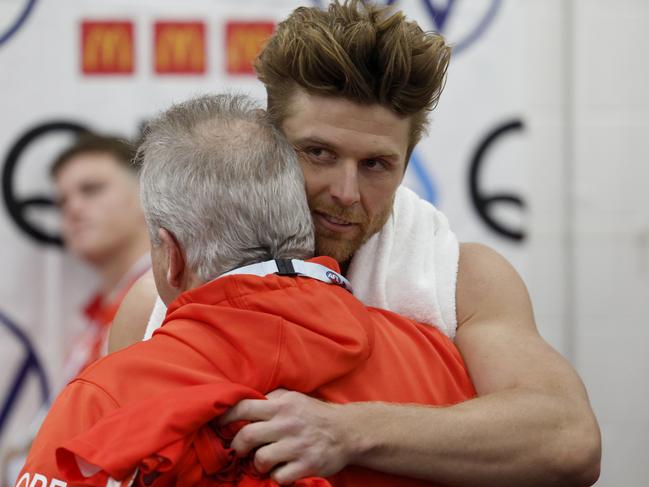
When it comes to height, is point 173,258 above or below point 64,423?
above

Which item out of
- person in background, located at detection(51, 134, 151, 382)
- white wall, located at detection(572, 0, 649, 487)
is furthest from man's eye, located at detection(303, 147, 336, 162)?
white wall, located at detection(572, 0, 649, 487)

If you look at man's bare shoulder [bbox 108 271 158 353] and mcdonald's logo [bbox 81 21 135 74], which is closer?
man's bare shoulder [bbox 108 271 158 353]

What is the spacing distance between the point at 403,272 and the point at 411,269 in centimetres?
1

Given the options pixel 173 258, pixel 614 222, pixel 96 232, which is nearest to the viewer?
pixel 173 258

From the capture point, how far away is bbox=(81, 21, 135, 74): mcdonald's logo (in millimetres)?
2566

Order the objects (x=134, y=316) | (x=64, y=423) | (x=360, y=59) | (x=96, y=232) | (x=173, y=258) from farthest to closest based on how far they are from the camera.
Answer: (x=96, y=232) < (x=134, y=316) < (x=360, y=59) < (x=173, y=258) < (x=64, y=423)

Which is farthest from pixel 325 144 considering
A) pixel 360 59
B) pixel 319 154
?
pixel 360 59

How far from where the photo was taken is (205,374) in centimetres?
94

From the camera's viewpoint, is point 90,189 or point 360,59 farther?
point 90,189

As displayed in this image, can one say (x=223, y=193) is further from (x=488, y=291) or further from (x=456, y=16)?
(x=456, y=16)

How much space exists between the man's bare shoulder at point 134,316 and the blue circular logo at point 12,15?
133 cm

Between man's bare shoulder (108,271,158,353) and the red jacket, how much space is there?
1.48 feet

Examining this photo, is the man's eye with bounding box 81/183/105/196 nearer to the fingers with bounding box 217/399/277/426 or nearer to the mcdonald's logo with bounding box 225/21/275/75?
the mcdonald's logo with bounding box 225/21/275/75

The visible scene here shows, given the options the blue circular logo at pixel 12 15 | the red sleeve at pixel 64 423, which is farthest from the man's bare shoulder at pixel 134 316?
the blue circular logo at pixel 12 15
